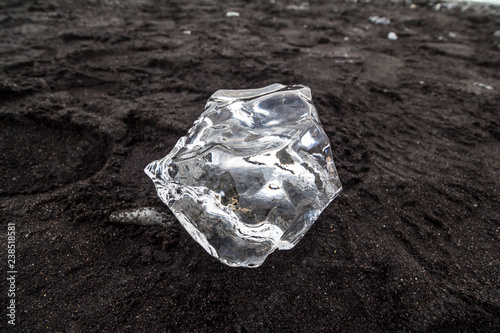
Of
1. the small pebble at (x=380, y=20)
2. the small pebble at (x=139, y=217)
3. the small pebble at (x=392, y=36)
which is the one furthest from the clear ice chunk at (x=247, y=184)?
the small pebble at (x=380, y=20)

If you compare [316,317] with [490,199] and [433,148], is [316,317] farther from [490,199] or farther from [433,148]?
[433,148]

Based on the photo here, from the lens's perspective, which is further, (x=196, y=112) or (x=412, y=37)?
(x=412, y=37)

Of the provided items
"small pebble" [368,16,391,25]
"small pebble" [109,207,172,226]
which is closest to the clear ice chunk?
"small pebble" [109,207,172,226]

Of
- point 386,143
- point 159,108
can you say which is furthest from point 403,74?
point 159,108

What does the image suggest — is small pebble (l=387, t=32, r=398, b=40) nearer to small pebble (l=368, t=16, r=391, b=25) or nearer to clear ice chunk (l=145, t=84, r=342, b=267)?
small pebble (l=368, t=16, r=391, b=25)

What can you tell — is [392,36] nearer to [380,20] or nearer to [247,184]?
[380,20]

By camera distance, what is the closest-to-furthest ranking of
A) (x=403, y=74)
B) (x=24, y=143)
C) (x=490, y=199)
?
(x=490, y=199) < (x=24, y=143) < (x=403, y=74)
